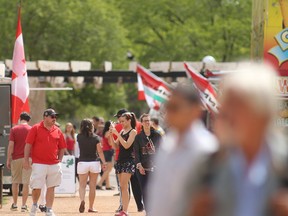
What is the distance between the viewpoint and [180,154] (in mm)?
5359

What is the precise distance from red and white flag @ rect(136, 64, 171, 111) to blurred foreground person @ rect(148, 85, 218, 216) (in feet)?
72.5

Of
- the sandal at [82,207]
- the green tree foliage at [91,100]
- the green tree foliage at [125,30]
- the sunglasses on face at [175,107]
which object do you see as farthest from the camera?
the green tree foliage at [91,100]

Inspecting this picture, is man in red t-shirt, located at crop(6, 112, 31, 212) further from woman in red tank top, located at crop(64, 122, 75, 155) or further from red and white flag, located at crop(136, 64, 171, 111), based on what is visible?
red and white flag, located at crop(136, 64, 171, 111)

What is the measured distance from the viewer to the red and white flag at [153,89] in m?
28.0

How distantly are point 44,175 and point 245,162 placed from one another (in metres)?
11.0

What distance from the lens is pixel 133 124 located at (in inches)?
647

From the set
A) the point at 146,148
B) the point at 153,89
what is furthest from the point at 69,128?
the point at 146,148

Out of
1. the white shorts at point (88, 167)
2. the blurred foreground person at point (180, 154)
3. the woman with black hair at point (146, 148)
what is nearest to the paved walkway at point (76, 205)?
the white shorts at point (88, 167)

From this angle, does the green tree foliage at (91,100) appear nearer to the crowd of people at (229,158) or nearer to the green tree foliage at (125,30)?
the green tree foliage at (125,30)

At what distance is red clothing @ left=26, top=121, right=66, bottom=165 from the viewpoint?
15594 mm

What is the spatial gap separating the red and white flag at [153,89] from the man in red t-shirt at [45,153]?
12.0 meters

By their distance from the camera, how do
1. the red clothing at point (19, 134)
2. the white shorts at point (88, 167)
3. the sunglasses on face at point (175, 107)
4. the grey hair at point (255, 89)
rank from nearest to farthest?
the grey hair at point (255, 89) → the sunglasses on face at point (175, 107) → the white shorts at point (88, 167) → the red clothing at point (19, 134)

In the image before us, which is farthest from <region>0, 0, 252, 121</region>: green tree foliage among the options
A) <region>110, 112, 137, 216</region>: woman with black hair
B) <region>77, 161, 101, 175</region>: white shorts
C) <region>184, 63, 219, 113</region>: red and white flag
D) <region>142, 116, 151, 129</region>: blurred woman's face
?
<region>142, 116, 151, 129</region>: blurred woman's face

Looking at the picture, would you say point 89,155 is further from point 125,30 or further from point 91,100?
point 91,100
